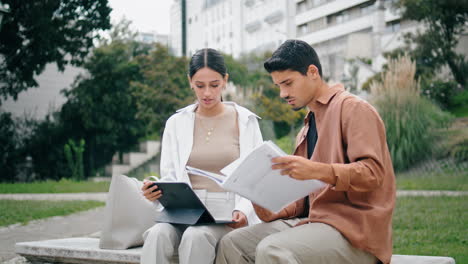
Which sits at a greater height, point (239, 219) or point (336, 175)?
point (336, 175)

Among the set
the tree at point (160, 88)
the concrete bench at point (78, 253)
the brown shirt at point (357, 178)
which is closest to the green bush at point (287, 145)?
the tree at point (160, 88)

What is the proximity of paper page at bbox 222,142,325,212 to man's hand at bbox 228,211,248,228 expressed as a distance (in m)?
0.54

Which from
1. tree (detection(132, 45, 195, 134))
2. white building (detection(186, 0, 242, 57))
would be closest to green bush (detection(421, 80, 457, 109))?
tree (detection(132, 45, 195, 134))

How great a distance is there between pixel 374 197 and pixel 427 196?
592 centimetres

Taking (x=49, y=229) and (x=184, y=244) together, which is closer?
(x=184, y=244)

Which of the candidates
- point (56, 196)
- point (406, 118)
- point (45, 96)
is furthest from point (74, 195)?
point (45, 96)

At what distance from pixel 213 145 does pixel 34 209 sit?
5226 millimetres

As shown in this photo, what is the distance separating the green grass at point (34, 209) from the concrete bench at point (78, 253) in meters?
2.87

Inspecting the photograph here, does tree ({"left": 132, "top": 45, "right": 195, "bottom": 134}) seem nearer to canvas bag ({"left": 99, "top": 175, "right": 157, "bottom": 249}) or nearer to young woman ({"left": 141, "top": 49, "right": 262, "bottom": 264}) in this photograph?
canvas bag ({"left": 99, "top": 175, "right": 157, "bottom": 249})

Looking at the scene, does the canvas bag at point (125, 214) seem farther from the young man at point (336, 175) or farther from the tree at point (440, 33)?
the tree at point (440, 33)

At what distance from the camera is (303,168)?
191cm

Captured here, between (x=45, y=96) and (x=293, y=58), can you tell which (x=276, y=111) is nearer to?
(x=45, y=96)

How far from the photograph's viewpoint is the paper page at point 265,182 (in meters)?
1.91

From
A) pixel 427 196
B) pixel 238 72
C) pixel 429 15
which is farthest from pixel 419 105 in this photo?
pixel 238 72
